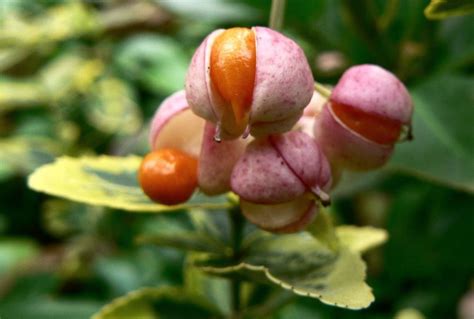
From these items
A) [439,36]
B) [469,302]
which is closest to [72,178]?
[439,36]

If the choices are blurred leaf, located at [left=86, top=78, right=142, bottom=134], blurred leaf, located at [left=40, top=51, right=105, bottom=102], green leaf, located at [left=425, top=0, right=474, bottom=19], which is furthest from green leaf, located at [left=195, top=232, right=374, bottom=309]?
blurred leaf, located at [left=40, top=51, right=105, bottom=102]

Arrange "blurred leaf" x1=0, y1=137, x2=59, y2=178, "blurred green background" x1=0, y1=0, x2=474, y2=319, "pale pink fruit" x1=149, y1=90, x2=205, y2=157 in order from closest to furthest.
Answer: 1. "pale pink fruit" x1=149, y1=90, x2=205, y2=157
2. "blurred green background" x1=0, y1=0, x2=474, y2=319
3. "blurred leaf" x1=0, y1=137, x2=59, y2=178

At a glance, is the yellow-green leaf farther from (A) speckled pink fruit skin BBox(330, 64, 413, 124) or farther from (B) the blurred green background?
(A) speckled pink fruit skin BBox(330, 64, 413, 124)

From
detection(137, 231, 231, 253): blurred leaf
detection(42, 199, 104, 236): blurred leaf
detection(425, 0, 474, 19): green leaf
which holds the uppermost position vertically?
detection(425, 0, 474, 19): green leaf

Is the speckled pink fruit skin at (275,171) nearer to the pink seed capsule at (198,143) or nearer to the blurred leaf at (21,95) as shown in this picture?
the pink seed capsule at (198,143)

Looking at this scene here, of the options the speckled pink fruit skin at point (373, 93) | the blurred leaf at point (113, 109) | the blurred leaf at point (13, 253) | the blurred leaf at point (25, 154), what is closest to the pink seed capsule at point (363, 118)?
the speckled pink fruit skin at point (373, 93)

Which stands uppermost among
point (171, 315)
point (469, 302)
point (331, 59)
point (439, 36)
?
point (439, 36)

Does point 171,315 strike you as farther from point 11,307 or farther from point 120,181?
point 11,307
